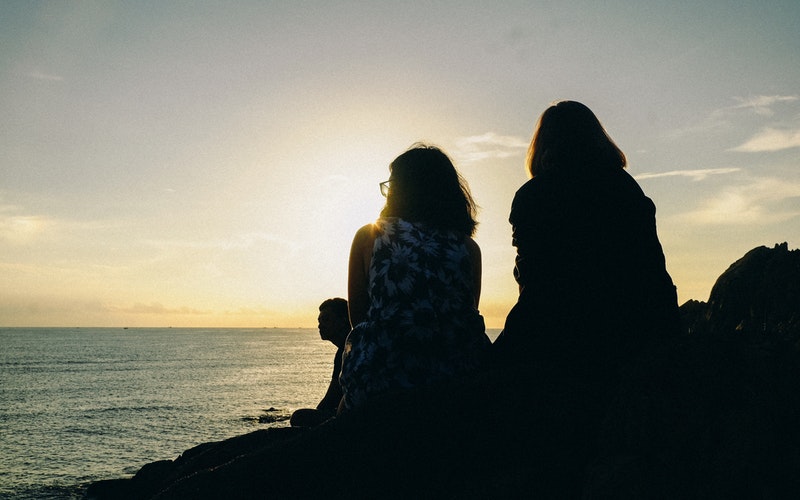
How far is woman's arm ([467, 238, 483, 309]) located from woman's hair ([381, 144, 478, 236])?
0.11 metres

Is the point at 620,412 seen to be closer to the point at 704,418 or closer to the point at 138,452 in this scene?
the point at 704,418

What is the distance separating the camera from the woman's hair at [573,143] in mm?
3721

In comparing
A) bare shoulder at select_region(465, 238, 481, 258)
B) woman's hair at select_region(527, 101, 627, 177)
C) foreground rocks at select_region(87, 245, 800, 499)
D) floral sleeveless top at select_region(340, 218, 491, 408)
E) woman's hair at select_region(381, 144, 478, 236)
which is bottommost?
foreground rocks at select_region(87, 245, 800, 499)

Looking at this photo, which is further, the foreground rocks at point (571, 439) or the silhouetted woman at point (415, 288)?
the silhouetted woman at point (415, 288)

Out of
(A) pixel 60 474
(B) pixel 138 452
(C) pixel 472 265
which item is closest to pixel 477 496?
(C) pixel 472 265

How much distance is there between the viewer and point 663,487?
219 centimetres

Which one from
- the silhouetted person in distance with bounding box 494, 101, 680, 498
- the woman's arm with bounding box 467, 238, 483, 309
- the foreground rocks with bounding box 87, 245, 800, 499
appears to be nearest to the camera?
the foreground rocks with bounding box 87, 245, 800, 499

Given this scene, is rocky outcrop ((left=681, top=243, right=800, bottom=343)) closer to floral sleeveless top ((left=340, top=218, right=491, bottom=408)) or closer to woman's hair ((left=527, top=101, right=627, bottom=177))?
woman's hair ((left=527, top=101, right=627, bottom=177))

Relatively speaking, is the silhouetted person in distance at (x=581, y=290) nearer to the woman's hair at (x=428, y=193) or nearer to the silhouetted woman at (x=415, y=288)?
the silhouetted woman at (x=415, y=288)

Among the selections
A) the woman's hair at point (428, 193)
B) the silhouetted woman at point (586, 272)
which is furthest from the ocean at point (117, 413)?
→ the silhouetted woman at point (586, 272)

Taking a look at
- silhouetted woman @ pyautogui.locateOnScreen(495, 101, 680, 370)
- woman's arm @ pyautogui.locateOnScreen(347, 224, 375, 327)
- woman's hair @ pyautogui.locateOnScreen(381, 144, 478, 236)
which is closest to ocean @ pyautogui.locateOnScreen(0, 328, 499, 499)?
woman's arm @ pyautogui.locateOnScreen(347, 224, 375, 327)

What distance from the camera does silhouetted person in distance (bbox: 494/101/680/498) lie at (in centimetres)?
309

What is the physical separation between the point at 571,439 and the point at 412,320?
4.03ft

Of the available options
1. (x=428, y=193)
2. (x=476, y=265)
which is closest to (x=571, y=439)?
(x=476, y=265)
